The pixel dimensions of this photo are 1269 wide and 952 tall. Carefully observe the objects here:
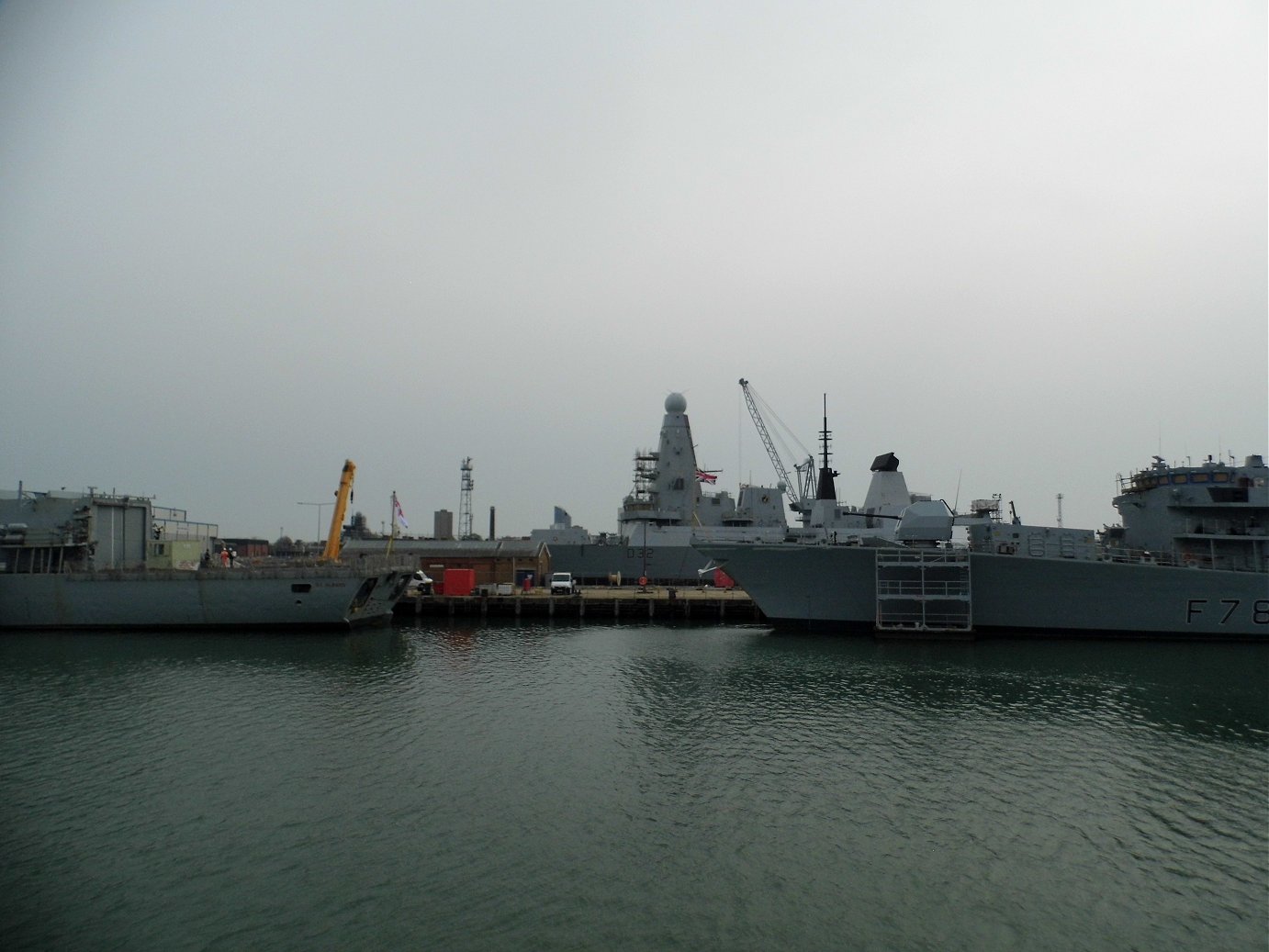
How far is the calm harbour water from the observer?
966 centimetres

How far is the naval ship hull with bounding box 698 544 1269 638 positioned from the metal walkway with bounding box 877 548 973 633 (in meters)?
0.09

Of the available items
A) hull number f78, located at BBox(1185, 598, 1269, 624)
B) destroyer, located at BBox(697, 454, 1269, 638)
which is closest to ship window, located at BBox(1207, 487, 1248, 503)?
destroyer, located at BBox(697, 454, 1269, 638)

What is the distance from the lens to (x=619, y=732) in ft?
59.7

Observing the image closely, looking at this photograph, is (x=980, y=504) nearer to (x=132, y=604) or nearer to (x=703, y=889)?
(x=703, y=889)

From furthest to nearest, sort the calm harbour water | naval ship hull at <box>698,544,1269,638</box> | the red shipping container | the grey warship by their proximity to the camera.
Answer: the grey warship
the red shipping container
naval ship hull at <box>698,544,1269,638</box>
the calm harbour water

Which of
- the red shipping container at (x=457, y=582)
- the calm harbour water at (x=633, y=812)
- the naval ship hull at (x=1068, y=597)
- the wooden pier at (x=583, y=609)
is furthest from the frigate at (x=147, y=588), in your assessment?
the naval ship hull at (x=1068, y=597)

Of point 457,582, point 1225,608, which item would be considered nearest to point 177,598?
point 457,582

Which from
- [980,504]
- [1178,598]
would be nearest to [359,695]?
[980,504]

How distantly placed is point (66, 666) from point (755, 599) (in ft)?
95.8

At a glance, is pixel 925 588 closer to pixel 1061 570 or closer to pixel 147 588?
pixel 1061 570

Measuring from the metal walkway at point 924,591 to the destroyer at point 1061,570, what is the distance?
0.20 ft

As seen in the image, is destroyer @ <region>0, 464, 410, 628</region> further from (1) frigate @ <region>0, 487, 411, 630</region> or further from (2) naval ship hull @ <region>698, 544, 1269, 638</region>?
(2) naval ship hull @ <region>698, 544, 1269, 638</region>

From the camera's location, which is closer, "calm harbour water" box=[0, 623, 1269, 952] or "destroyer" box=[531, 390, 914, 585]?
"calm harbour water" box=[0, 623, 1269, 952]

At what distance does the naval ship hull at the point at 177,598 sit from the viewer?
34.5 meters
